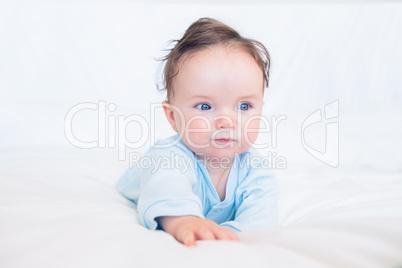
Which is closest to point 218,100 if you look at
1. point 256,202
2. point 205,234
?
point 256,202

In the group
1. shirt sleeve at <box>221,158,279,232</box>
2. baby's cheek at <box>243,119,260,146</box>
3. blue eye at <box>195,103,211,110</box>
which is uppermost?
blue eye at <box>195,103,211,110</box>

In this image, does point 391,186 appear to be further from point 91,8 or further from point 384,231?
point 91,8

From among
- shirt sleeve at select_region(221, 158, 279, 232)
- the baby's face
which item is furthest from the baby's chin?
shirt sleeve at select_region(221, 158, 279, 232)

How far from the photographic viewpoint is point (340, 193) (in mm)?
1325

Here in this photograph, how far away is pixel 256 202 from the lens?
1.21 meters

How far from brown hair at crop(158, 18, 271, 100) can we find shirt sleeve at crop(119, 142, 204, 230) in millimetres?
181

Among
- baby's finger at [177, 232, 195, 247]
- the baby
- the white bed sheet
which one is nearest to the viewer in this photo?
the white bed sheet

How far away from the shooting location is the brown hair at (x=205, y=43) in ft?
4.01

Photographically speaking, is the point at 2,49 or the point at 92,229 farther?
the point at 2,49

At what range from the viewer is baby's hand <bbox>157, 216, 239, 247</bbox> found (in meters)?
0.84

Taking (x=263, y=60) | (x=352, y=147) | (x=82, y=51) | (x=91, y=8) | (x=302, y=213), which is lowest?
(x=302, y=213)

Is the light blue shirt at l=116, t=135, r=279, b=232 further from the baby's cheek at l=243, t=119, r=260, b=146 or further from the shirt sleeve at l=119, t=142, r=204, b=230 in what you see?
the baby's cheek at l=243, t=119, r=260, b=146

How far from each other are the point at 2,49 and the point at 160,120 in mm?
1205

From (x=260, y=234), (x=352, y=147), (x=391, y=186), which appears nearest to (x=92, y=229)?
(x=260, y=234)
